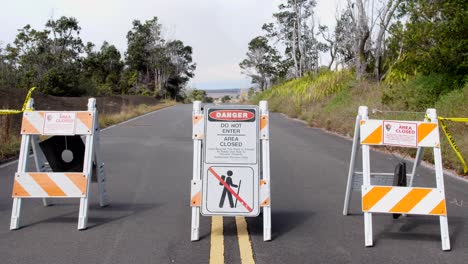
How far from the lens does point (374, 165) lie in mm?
11430

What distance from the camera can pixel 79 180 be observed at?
6.20 m

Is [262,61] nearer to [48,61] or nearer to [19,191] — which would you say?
[48,61]

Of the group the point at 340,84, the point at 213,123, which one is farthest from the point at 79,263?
the point at 340,84

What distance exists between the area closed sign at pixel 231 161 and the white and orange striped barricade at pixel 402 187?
1215 millimetres

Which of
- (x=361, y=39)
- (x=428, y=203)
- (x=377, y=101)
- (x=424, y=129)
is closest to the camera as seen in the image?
(x=428, y=203)

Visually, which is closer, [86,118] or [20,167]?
[20,167]

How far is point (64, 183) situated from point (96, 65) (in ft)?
182

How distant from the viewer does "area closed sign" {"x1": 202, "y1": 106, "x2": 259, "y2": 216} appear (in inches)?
223

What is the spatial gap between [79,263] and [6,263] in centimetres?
70

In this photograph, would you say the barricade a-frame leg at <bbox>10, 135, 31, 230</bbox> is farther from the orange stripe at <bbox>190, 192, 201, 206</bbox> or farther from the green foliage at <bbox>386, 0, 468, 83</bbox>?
the green foliage at <bbox>386, 0, 468, 83</bbox>

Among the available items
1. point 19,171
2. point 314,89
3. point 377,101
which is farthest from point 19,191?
point 314,89

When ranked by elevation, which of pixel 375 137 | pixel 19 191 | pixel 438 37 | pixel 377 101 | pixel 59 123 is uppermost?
pixel 438 37

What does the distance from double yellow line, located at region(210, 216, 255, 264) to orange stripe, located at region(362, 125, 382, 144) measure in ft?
5.65

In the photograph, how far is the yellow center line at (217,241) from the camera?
197 inches
